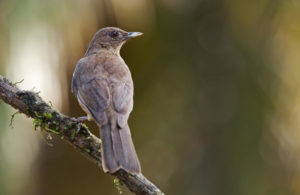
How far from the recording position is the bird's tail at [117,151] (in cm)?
543

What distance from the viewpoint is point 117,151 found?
223 inches

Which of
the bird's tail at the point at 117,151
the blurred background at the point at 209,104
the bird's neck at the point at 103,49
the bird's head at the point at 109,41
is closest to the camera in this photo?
the bird's tail at the point at 117,151

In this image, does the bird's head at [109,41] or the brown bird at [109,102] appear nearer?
the brown bird at [109,102]

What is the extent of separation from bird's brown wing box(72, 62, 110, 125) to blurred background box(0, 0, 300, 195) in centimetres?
461

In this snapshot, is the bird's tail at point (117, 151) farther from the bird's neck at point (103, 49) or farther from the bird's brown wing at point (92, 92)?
the bird's neck at point (103, 49)

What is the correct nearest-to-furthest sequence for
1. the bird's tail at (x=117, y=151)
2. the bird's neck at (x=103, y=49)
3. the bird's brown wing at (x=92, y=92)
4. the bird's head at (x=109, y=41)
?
the bird's tail at (x=117, y=151)
the bird's brown wing at (x=92, y=92)
the bird's neck at (x=103, y=49)
the bird's head at (x=109, y=41)

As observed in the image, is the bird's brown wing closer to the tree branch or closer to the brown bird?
the brown bird

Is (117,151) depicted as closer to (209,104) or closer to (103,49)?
(103,49)

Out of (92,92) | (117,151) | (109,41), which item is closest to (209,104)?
(109,41)

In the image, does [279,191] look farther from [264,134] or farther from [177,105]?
[177,105]

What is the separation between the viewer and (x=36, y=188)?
11648mm

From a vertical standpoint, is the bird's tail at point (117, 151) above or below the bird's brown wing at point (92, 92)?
below

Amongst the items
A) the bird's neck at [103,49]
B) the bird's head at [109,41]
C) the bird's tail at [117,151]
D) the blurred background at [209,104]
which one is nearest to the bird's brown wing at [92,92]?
the bird's tail at [117,151]

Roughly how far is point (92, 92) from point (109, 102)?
26cm
